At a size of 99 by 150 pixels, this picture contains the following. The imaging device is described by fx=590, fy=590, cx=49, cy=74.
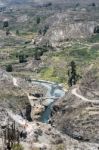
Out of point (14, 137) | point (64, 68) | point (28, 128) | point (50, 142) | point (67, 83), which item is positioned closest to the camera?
point (14, 137)

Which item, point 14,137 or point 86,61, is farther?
point 86,61

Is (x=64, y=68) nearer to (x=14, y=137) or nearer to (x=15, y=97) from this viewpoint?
(x=15, y=97)

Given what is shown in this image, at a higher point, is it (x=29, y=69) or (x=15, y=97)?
(x=15, y=97)

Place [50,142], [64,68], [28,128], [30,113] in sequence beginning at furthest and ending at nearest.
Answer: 1. [64,68]
2. [30,113]
3. [28,128]
4. [50,142]

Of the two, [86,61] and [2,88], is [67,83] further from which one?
[2,88]

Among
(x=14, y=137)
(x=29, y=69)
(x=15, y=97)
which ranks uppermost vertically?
(x=14, y=137)

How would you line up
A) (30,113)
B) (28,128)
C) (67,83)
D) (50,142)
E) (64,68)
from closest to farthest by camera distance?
(50,142), (28,128), (30,113), (67,83), (64,68)

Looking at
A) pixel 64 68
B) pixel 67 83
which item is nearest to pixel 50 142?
pixel 67 83

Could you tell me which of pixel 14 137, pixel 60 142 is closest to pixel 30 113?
pixel 60 142

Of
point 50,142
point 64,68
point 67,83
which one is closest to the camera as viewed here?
point 50,142
